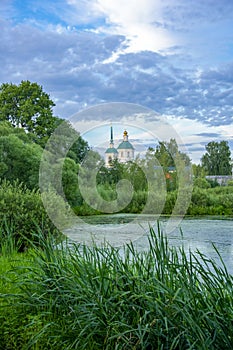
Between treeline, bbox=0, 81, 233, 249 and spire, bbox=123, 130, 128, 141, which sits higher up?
spire, bbox=123, 130, 128, 141

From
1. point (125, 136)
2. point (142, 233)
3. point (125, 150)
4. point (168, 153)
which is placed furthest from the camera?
point (142, 233)

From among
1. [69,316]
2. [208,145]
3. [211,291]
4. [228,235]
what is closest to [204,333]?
[211,291]

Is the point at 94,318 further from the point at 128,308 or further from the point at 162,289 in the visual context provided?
the point at 162,289

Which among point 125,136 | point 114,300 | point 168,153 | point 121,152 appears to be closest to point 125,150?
point 121,152

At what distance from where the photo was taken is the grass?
191cm

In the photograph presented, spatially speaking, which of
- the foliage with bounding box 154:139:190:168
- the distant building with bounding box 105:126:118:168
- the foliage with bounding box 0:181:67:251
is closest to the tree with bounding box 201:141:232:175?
the foliage with bounding box 154:139:190:168

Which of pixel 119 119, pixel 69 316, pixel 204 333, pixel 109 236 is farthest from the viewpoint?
pixel 109 236

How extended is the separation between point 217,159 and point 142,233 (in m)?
9.62

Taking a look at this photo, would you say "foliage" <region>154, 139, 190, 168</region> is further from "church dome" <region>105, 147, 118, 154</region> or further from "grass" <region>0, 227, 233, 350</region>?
"grass" <region>0, 227, 233, 350</region>

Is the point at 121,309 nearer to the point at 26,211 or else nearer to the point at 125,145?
the point at 26,211

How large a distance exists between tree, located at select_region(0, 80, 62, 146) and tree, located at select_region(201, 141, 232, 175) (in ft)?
18.4

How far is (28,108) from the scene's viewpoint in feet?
55.5

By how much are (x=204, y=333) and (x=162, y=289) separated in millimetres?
254

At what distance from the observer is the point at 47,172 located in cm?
673
